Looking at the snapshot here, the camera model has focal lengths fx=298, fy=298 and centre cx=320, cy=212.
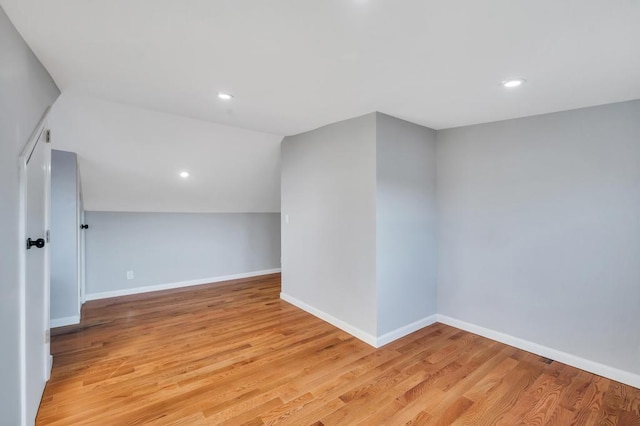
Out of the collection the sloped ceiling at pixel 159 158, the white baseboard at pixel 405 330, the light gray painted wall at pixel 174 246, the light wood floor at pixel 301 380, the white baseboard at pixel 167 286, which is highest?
the sloped ceiling at pixel 159 158

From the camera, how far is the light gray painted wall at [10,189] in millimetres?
1244

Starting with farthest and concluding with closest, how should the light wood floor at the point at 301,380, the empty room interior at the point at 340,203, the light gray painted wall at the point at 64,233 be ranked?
the light gray painted wall at the point at 64,233
the light wood floor at the point at 301,380
the empty room interior at the point at 340,203

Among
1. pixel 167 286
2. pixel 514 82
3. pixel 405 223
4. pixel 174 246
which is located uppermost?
pixel 514 82

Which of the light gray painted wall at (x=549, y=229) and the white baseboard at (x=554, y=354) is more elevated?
the light gray painted wall at (x=549, y=229)

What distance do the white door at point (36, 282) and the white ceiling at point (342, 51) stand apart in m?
0.66

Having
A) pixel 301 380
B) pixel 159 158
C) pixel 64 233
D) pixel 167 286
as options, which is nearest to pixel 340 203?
pixel 301 380

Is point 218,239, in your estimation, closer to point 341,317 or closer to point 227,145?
point 227,145

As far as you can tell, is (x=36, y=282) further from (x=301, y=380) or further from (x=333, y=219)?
(x=333, y=219)

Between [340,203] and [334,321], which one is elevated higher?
[340,203]

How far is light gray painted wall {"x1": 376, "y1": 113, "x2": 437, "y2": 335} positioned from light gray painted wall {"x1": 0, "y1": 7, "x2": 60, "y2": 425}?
7.64 feet

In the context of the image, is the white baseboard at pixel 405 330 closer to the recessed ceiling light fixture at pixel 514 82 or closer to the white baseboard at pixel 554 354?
the white baseboard at pixel 554 354

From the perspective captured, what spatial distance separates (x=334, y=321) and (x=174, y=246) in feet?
9.23

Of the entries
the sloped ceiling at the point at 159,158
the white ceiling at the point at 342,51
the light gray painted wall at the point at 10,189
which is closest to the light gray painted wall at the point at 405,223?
the white ceiling at the point at 342,51

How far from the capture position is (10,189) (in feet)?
4.46
